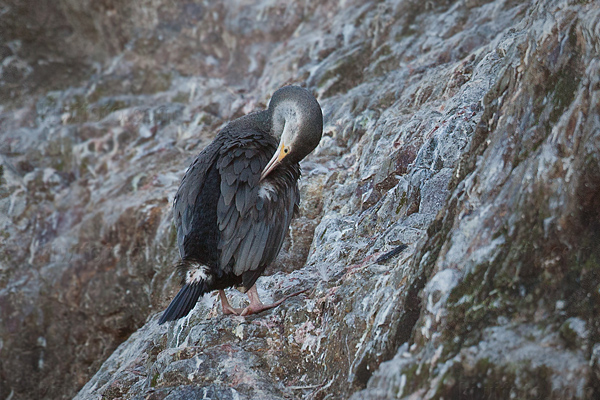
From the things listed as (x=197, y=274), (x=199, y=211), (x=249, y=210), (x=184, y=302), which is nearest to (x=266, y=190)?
(x=249, y=210)

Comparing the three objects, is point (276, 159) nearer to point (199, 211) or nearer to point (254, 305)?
point (199, 211)

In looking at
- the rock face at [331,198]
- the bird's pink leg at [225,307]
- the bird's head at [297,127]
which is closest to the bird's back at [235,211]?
the bird's head at [297,127]

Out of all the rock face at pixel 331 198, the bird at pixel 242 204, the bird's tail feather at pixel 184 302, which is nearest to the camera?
the rock face at pixel 331 198

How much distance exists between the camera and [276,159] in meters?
4.87

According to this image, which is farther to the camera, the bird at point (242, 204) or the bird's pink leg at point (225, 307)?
the bird's pink leg at point (225, 307)

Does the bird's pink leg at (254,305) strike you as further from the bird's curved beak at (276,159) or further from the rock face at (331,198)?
the bird's curved beak at (276,159)

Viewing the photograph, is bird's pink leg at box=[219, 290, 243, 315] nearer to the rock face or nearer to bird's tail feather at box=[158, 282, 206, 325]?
the rock face

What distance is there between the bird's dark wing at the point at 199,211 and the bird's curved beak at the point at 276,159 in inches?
15.0

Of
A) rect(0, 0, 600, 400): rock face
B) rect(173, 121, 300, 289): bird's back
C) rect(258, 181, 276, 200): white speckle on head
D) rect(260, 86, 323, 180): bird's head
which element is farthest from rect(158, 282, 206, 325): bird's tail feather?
rect(260, 86, 323, 180): bird's head

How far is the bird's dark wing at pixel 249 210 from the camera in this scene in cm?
455

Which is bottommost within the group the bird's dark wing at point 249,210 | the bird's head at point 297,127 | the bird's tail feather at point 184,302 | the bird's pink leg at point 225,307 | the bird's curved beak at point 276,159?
the bird's pink leg at point 225,307

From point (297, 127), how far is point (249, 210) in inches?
33.1

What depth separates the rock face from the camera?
2.90 m

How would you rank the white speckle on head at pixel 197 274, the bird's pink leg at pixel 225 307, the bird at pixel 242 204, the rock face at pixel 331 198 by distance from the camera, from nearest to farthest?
the rock face at pixel 331 198
the white speckle on head at pixel 197 274
the bird at pixel 242 204
the bird's pink leg at pixel 225 307
